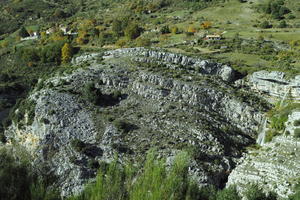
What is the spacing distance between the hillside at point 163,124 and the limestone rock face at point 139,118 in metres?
0.15

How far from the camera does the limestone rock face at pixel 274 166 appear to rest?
26.2 metres

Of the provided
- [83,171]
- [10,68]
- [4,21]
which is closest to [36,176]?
[83,171]

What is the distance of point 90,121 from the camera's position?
36.5 meters

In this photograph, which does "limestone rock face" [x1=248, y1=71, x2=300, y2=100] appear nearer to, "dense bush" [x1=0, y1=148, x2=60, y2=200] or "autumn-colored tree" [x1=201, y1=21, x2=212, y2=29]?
"dense bush" [x1=0, y1=148, x2=60, y2=200]

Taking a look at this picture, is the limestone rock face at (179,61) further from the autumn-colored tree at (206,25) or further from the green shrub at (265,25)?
the green shrub at (265,25)

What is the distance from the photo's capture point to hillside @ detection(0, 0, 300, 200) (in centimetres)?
1628

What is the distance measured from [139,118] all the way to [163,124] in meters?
3.50

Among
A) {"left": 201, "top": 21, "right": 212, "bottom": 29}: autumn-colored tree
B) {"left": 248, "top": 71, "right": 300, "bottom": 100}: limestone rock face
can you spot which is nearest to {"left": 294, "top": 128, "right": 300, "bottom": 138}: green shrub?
{"left": 248, "top": 71, "right": 300, "bottom": 100}: limestone rock face

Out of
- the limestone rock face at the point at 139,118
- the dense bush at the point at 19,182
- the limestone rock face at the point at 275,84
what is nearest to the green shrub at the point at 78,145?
the limestone rock face at the point at 139,118

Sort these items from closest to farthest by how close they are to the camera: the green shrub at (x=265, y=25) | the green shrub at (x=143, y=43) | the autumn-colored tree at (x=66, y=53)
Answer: the green shrub at (x=143, y=43) → the autumn-colored tree at (x=66, y=53) → the green shrub at (x=265, y=25)

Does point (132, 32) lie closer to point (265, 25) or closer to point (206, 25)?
point (206, 25)

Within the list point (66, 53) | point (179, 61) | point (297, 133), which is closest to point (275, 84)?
point (297, 133)

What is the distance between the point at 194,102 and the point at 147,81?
27.3 ft

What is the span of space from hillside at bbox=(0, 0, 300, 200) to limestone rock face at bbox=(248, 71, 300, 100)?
15 cm
